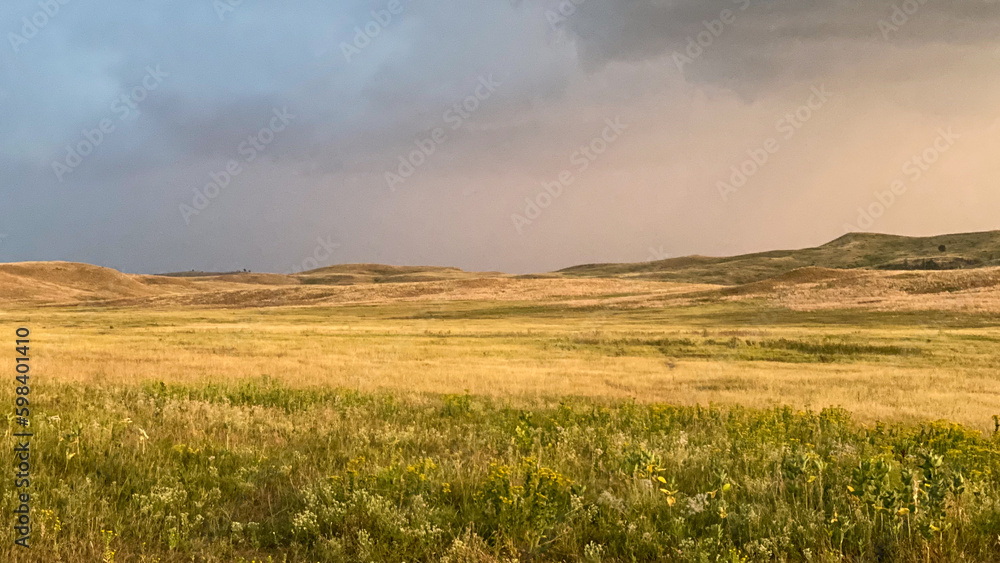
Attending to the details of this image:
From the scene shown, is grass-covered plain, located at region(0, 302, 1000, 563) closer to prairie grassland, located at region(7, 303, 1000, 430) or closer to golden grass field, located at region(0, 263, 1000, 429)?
prairie grassland, located at region(7, 303, 1000, 430)

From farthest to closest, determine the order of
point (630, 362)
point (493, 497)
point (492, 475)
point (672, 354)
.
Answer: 1. point (672, 354)
2. point (630, 362)
3. point (492, 475)
4. point (493, 497)

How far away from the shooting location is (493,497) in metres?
6.10

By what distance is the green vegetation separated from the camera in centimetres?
527

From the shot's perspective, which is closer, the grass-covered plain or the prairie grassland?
the grass-covered plain

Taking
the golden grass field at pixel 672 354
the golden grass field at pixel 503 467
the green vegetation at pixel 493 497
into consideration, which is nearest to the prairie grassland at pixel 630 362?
the golden grass field at pixel 672 354

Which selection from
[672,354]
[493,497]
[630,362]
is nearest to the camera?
[493,497]

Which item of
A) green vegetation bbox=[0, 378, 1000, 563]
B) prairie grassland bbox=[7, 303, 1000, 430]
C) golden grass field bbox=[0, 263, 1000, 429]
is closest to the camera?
green vegetation bbox=[0, 378, 1000, 563]

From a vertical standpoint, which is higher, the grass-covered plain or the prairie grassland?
the grass-covered plain

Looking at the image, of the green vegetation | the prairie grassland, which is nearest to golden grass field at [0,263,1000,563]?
the green vegetation

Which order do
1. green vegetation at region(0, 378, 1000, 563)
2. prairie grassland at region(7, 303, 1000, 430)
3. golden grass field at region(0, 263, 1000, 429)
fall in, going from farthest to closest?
golden grass field at region(0, 263, 1000, 429), prairie grassland at region(7, 303, 1000, 430), green vegetation at region(0, 378, 1000, 563)

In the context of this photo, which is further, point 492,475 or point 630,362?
point 630,362

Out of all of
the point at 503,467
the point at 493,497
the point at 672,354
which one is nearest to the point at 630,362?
the point at 672,354

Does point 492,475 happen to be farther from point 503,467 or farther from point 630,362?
point 630,362

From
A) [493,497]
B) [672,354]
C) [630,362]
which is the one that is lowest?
[672,354]
